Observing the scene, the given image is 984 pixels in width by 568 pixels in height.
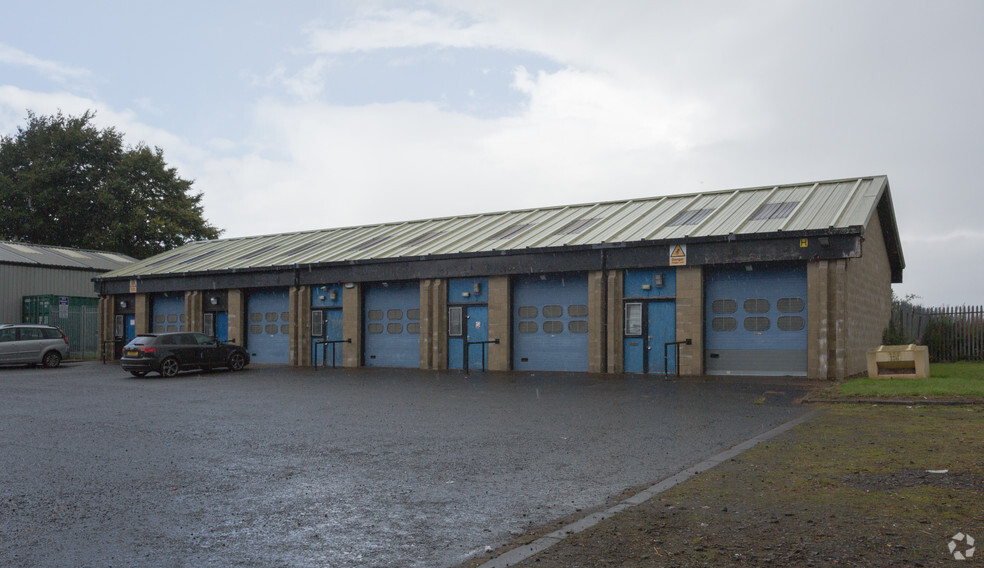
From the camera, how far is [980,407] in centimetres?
1189

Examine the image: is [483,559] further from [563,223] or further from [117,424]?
[563,223]

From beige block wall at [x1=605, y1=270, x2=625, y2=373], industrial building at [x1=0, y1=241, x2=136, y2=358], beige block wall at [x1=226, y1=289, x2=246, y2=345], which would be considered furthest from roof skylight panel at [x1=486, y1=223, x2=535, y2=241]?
industrial building at [x1=0, y1=241, x2=136, y2=358]

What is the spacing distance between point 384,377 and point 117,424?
9.97m

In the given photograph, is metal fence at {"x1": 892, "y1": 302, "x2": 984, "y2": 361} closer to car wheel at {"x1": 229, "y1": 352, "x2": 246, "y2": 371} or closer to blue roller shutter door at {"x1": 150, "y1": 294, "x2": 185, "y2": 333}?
car wheel at {"x1": 229, "y1": 352, "x2": 246, "y2": 371}

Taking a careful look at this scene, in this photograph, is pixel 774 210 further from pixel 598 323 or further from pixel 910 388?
pixel 910 388

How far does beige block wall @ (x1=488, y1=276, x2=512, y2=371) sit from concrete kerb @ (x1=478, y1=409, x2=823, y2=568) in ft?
45.9

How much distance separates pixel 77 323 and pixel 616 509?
125 feet

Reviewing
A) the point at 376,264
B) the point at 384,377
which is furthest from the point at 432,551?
the point at 376,264

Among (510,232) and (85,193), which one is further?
(85,193)

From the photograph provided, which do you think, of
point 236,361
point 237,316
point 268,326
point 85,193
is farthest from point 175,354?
point 85,193

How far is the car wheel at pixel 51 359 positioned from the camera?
28.0 metres

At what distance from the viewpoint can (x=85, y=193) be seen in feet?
170

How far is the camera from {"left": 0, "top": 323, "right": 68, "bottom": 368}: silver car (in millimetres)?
26734

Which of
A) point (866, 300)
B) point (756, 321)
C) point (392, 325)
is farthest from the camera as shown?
point (392, 325)
